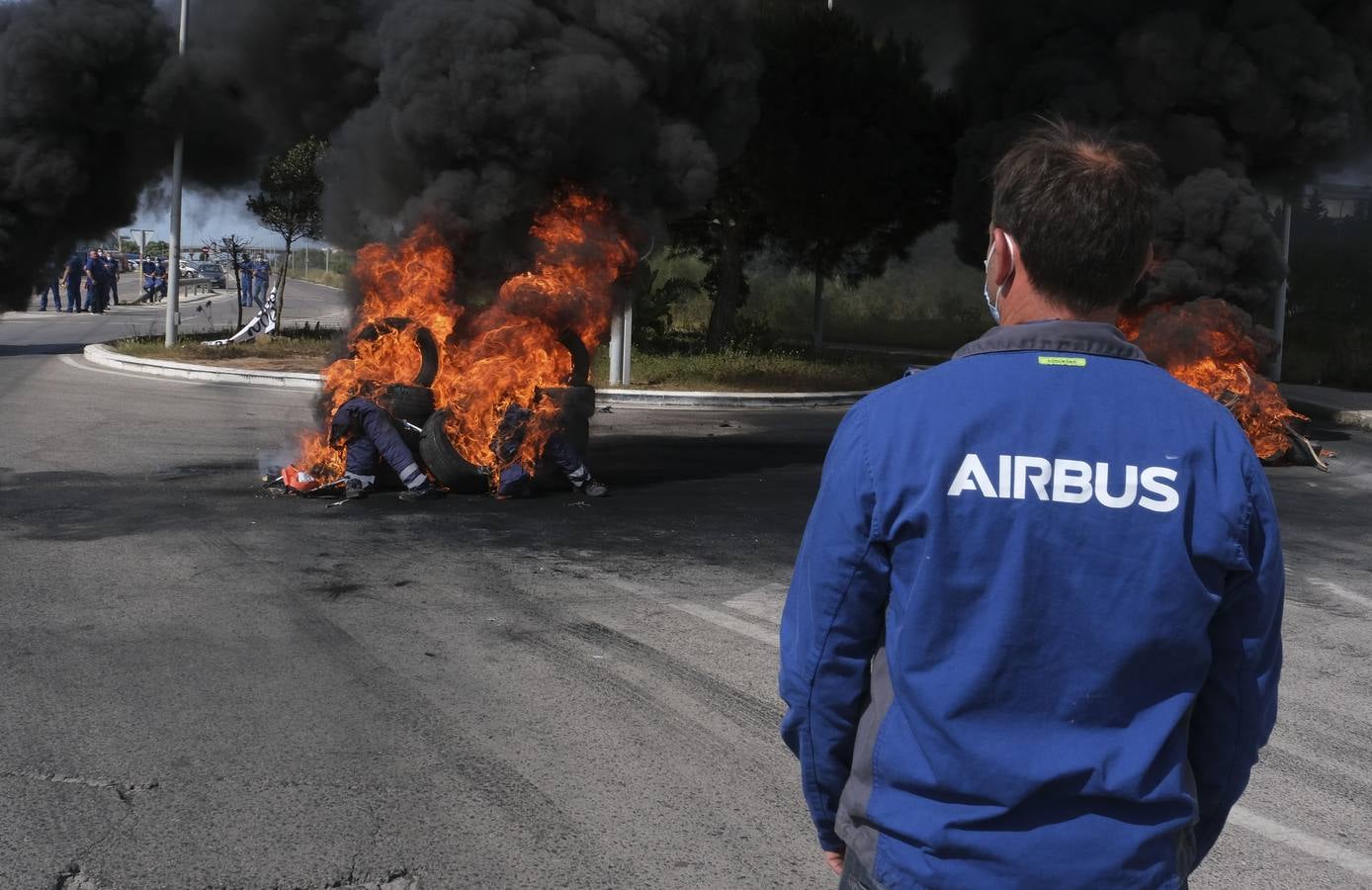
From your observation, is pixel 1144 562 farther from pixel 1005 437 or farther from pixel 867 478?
pixel 867 478

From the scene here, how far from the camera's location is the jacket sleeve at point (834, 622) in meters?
1.80

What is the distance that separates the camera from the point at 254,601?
6.48 meters

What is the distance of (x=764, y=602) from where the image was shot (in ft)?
22.3

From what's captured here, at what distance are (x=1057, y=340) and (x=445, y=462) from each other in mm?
8571

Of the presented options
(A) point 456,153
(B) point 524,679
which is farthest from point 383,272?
(B) point 524,679

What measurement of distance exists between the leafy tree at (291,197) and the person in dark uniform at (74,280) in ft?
41.7

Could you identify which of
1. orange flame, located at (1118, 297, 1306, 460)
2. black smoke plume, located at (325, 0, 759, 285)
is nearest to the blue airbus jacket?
black smoke plume, located at (325, 0, 759, 285)

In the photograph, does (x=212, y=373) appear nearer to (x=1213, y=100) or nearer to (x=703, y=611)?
(x=703, y=611)

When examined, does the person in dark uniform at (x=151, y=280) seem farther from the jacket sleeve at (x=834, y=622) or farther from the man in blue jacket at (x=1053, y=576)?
the man in blue jacket at (x=1053, y=576)

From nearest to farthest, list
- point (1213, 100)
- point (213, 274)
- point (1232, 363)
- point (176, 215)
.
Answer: point (1232, 363), point (1213, 100), point (176, 215), point (213, 274)

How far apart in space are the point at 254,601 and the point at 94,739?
2.05 metres

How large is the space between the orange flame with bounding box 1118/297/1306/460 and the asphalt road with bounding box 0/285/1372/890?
11.9ft

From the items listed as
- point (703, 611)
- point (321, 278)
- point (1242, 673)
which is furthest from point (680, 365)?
point (321, 278)

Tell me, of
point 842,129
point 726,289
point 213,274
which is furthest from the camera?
point 213,274
